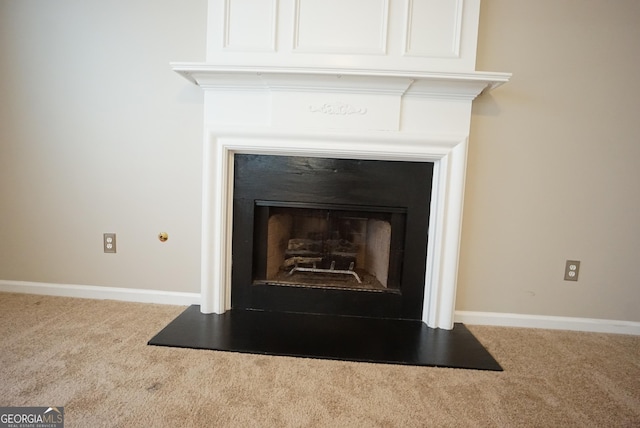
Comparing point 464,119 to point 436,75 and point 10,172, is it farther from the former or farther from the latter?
point 10,172

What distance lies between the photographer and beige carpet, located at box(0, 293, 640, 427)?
1.14 metres

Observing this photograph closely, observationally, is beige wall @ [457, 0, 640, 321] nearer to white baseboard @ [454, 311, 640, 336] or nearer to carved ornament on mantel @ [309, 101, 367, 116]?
white baseboard @ [454, 311, 640, 336]

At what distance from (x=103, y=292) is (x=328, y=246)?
1.46 meters

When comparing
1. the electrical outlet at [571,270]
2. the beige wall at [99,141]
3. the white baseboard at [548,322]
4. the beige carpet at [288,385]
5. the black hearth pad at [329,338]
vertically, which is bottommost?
the beige carpet at [288,385]

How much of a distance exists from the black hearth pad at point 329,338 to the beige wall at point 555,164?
0.41m

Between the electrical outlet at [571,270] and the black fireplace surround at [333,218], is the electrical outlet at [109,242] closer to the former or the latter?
the black fireplace surround at [333,218]

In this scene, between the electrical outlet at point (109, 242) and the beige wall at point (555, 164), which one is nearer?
the beige wall at point (555, 164)

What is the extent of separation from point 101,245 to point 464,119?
7.50 ft

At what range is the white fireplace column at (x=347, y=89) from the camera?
1.67 m

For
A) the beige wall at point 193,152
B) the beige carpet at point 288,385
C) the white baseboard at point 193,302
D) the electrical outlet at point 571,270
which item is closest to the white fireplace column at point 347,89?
the beige wall at point 193,152

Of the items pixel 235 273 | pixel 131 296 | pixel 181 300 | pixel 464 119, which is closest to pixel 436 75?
pixel 464 119

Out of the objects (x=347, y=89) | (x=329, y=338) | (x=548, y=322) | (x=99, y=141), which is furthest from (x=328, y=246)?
(x=99, y=141)

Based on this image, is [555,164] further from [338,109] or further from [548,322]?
[338,109]

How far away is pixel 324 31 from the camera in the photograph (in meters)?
1.70
